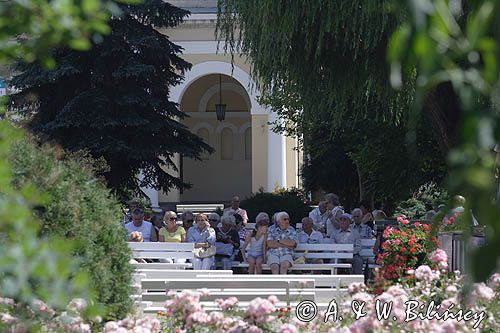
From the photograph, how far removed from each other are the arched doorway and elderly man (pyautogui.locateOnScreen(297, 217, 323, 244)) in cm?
2575

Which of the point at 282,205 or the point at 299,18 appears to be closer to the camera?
the point at 299,18

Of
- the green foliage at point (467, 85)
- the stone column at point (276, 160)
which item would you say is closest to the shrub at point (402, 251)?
the green foliage at point (467, 85)

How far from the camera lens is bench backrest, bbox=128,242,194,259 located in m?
12.6

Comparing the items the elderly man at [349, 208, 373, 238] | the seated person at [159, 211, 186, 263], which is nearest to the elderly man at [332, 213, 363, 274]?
the elderly man at [349, 208, 373, 238]

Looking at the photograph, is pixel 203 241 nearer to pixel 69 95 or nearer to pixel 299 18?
pixel 299 18

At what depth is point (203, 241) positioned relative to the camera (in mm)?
13516

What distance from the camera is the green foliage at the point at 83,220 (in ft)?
20.7

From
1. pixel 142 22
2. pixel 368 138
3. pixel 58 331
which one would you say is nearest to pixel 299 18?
pixel 58 331

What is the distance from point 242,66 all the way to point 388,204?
31.6 ft

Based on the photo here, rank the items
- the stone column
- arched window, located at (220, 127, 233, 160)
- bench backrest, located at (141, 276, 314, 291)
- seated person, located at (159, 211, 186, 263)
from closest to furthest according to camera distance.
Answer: bench backrest, located at (141, 276, 314, 291), seated person, located at (159, 211, 186, 263), the stone column, arched window, located at (220, 127, 233, 160)

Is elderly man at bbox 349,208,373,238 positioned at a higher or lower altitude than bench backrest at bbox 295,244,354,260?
higher

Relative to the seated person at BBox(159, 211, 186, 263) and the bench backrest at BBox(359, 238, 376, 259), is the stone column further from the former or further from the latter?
the seated person at BBox(159, 211, 186, 263)

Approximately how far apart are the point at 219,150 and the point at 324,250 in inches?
1066

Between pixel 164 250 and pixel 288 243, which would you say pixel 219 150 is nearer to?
pixel 164 250
